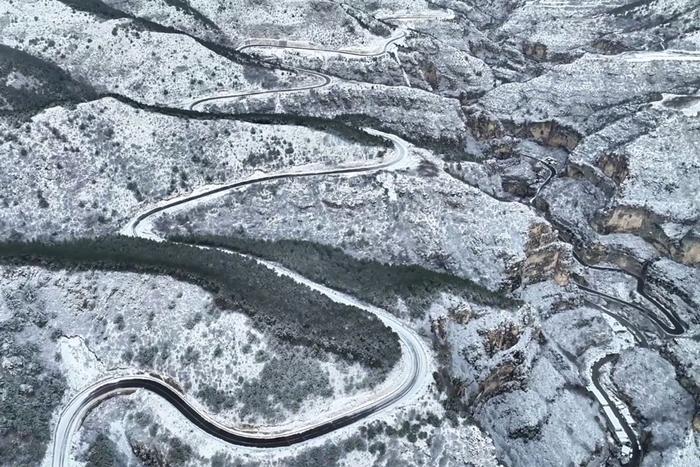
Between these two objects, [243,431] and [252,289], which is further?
[252,289]

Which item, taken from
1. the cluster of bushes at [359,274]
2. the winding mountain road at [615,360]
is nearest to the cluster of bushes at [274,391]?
the cluster of bushes at [359,274]

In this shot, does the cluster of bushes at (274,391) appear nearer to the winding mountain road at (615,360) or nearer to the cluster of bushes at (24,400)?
the cluster of bushes at (24,400)

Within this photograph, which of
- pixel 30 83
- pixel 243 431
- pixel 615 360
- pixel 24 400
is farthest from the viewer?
pixel 30 83

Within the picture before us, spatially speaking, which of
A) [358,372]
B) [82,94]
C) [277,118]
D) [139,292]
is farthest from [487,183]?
[82,94]

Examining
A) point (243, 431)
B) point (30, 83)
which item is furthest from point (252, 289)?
point (30, 83)

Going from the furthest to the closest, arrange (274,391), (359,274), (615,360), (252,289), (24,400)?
(615,360)
(359,274)
(252,289)
(24,400)
(274,391)

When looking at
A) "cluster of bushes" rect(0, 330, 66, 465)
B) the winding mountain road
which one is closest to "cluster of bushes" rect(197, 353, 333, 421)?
"cluster of bushes" rect(0, 330, 66, 465)

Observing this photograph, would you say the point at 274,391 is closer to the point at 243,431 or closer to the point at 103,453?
the point at 243,431
